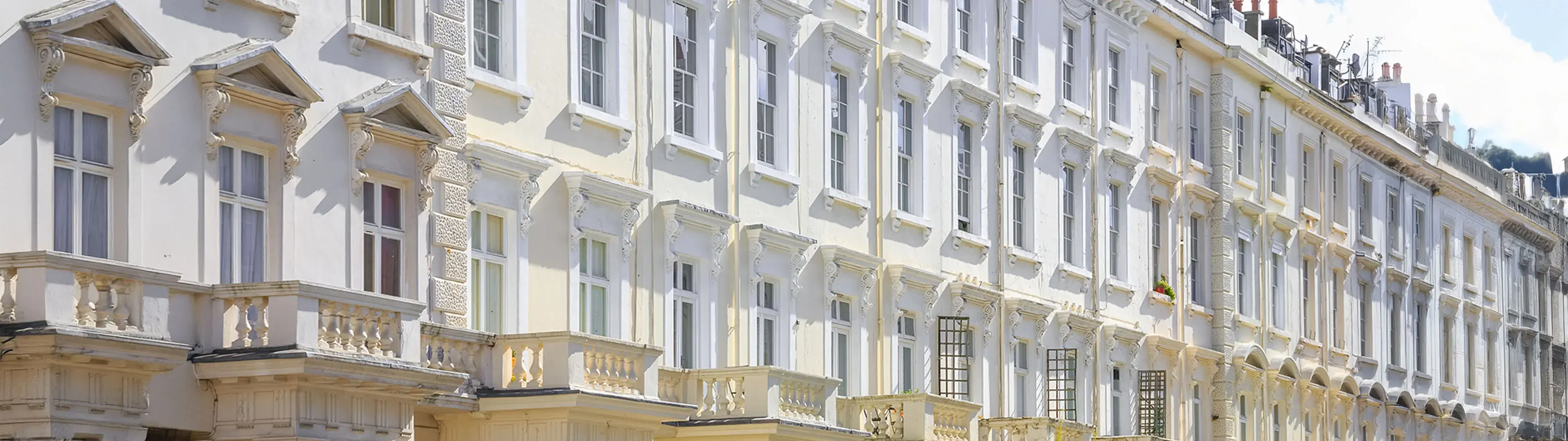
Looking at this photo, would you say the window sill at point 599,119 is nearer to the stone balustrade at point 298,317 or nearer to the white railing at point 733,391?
the white railing at point 733,391

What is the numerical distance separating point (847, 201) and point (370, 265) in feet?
A: 33.6

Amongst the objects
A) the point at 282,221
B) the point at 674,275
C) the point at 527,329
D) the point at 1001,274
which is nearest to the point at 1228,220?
the point at 1001,274

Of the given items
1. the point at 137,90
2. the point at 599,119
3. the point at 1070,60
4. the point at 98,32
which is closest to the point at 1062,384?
the point at 1070,60

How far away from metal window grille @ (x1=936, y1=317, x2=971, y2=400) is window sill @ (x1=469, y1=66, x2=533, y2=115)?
10.3m

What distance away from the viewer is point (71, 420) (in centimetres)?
1886

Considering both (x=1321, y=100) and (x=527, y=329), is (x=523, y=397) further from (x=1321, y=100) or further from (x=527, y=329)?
(x=1321, y=100)

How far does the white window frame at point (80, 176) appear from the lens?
64.2 ft

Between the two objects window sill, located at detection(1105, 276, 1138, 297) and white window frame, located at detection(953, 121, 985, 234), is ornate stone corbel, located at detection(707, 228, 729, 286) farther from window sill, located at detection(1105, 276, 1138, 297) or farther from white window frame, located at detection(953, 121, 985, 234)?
window sill, located at detection(1105, 276, 1138, 297)

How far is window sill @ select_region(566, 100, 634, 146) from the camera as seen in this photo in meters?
26.6

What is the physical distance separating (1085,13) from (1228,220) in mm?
7239

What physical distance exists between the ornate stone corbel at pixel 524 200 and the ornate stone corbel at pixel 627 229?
6.43 feet

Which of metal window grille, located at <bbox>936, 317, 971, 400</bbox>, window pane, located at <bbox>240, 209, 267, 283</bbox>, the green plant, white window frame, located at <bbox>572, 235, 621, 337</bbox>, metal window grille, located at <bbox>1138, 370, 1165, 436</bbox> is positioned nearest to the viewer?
window pane, located at <bbox>240, 209, 267, 283</bbox>

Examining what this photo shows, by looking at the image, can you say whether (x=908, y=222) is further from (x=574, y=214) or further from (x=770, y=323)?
(x=574, y=214)

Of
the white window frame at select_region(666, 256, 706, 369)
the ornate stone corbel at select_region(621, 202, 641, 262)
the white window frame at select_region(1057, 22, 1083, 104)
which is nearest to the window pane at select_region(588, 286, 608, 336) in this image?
the ornate stone corbel at select_region(621, 202, 641, 262)
